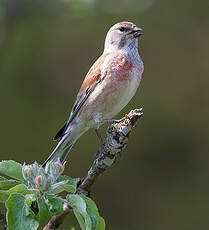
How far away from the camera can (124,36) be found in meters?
3.95

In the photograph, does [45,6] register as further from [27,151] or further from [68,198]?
[68,198]

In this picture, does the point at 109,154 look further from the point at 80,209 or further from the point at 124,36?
the point at 124,36

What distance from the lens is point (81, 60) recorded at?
20.1 feet

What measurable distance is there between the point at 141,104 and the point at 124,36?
1947 millimetres

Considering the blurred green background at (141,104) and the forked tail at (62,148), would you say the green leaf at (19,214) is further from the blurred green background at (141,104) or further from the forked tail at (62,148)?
the blurred green background at (141,104)

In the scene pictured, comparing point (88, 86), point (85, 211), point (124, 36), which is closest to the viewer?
point (85, 211)

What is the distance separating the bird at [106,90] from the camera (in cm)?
357

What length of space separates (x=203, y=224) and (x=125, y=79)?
304cm

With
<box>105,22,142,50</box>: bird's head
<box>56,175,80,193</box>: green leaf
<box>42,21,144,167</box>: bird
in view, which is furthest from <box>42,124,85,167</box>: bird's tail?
<box>56,175,80,193</box>: green leaf

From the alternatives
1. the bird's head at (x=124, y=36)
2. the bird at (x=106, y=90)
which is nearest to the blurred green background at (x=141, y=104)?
the bird's head at (x=124, y=36)

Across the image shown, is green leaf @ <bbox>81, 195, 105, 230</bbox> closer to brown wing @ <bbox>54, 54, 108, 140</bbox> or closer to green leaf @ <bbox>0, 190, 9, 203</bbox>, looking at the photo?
green leaf @ <bbox>0, 190, 9, 203</bbox>

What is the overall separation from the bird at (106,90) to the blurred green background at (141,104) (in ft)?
5.99

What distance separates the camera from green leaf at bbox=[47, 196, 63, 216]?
192 cm

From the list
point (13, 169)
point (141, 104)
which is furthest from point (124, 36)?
point (13, 169)
